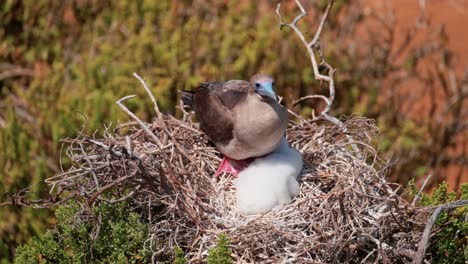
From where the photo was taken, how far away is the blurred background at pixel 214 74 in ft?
16.3

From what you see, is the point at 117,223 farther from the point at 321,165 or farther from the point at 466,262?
the point at 466,262

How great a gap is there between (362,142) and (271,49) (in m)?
1.96

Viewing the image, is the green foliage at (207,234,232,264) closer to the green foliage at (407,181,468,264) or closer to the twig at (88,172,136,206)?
the twig at (88,172,136,206)

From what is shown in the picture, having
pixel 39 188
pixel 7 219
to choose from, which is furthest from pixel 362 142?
pixel 7 219

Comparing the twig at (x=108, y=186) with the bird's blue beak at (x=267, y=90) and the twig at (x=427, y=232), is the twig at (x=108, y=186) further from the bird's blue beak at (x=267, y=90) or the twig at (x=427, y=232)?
the twig at (x=427, y=232)

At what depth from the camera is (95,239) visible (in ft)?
9.89

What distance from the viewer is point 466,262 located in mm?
3221

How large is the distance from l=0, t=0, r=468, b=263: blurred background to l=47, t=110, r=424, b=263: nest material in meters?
→ 1.47

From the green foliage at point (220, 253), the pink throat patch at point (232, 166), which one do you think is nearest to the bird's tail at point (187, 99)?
the pink throat patch at point (232, 166)

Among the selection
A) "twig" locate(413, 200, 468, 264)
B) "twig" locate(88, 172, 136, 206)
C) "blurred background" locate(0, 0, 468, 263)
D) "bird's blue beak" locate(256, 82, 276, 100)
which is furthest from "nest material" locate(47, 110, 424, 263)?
"blurred background" locate(0, 0, 468, 263)

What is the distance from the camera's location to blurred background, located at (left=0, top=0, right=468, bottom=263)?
196 inches

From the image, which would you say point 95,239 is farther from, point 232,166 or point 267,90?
point 267,90

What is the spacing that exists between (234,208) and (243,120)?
40cm

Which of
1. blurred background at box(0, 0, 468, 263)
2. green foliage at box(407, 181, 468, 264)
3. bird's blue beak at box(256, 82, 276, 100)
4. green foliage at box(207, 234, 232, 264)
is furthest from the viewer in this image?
blurred background at box(0, 0, 468, 263)
